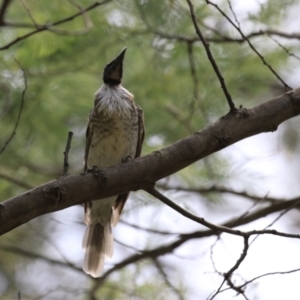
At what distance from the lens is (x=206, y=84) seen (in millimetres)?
4414

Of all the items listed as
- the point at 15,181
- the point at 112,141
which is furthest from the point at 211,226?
the point at 15,181

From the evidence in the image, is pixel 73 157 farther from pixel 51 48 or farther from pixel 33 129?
pixel 51 48

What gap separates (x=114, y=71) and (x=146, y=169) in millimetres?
1744

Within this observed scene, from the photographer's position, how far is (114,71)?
434cm

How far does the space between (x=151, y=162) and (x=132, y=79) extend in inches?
78.8

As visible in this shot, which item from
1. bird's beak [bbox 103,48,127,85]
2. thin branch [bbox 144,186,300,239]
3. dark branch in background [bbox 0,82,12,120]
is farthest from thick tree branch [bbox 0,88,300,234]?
bird's beak [bbox 103,48,127,85]

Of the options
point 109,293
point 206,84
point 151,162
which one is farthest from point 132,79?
point 151,162

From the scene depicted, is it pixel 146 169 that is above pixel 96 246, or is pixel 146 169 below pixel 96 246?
below

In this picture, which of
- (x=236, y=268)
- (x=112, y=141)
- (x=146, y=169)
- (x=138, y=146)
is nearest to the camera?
Answer: (x=146, y=169)

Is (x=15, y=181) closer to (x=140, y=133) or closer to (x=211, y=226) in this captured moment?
(x=140, y=133)

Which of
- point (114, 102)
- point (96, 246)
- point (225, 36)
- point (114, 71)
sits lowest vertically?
point (96, 246)

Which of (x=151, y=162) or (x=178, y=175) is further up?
(x=178, y=175)

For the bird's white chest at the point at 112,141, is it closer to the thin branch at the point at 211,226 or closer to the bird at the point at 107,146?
the bird at the point at 107,146

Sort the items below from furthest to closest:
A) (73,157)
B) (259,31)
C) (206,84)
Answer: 1. (73,157)
2. (206,84)
3. (259,31)
